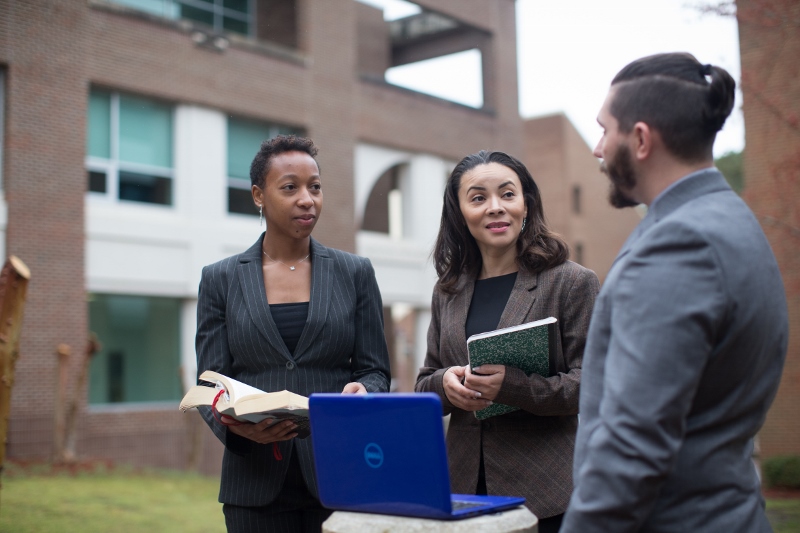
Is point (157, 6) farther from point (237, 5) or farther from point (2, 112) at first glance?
point (2, 112)

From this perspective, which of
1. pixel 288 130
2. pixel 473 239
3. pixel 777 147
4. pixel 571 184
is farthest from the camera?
pixel 571 184

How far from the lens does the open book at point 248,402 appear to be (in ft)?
8.71

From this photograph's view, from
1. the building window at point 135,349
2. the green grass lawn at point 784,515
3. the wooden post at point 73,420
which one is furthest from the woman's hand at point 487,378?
the building window at point 135,349

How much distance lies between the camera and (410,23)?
84.6 ft

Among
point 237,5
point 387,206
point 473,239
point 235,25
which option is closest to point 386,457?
point 473,239

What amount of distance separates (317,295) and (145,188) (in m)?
14.9

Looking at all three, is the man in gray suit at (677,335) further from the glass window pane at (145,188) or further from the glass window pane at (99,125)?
the glass window pane at (145,188)

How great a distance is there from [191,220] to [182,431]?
13.8 ft

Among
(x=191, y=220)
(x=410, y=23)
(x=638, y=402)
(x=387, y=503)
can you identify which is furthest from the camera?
(x=410, y=23)

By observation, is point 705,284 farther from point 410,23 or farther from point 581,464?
point 410,23

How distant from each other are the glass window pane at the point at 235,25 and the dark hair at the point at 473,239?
57.1 feet

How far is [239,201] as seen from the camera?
1914 cm

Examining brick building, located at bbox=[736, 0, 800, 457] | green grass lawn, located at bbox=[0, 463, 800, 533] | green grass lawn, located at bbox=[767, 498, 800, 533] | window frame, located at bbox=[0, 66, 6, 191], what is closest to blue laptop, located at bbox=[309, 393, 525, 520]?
green grass lawn, located at bbox=[0, 463, 800, 533]

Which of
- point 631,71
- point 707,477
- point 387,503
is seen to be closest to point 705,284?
point 707,477
